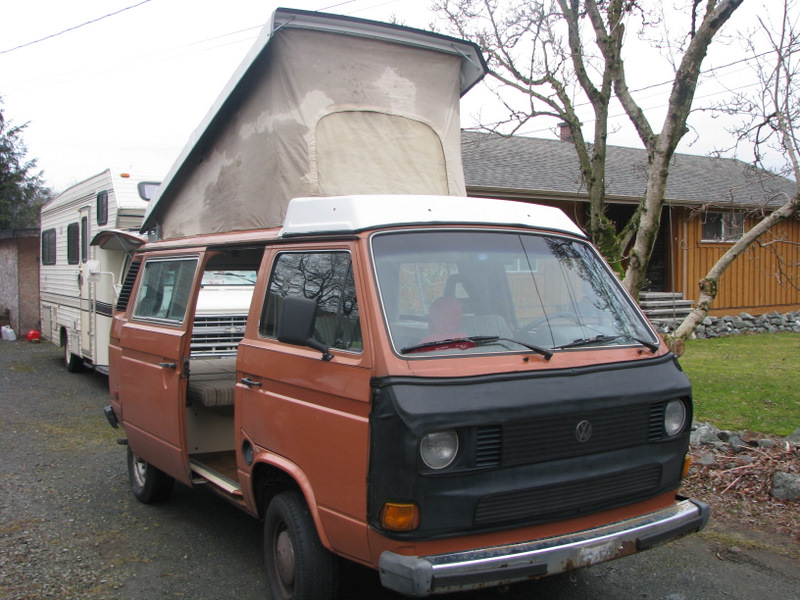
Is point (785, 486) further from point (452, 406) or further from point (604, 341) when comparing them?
point (452, 406)

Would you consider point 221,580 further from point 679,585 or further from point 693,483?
point 693,483

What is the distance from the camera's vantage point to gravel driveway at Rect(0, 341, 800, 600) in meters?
4.39

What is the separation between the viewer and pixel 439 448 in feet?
10.5

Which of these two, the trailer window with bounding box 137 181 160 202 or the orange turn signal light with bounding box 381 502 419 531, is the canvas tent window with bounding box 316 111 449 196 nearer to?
the orange turn signal light with bounding box 381 502 419 531

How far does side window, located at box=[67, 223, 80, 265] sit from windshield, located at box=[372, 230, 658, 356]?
10533 mm

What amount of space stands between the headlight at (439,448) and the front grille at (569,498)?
0.24 m

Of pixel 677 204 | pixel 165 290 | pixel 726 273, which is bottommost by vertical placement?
pixel 165 290

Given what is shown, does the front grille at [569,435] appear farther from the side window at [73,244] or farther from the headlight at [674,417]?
the side window at [73,244]

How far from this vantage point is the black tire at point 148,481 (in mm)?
5859

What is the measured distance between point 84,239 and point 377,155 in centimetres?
873

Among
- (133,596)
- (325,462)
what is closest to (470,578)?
(325,462)

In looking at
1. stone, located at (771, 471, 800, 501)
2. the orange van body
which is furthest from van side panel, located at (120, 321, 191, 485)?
stone, located at (771, 471, 800, 501)

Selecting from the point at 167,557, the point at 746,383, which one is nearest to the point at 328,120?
the point at 167,557

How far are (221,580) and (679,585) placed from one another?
2.77 metres
